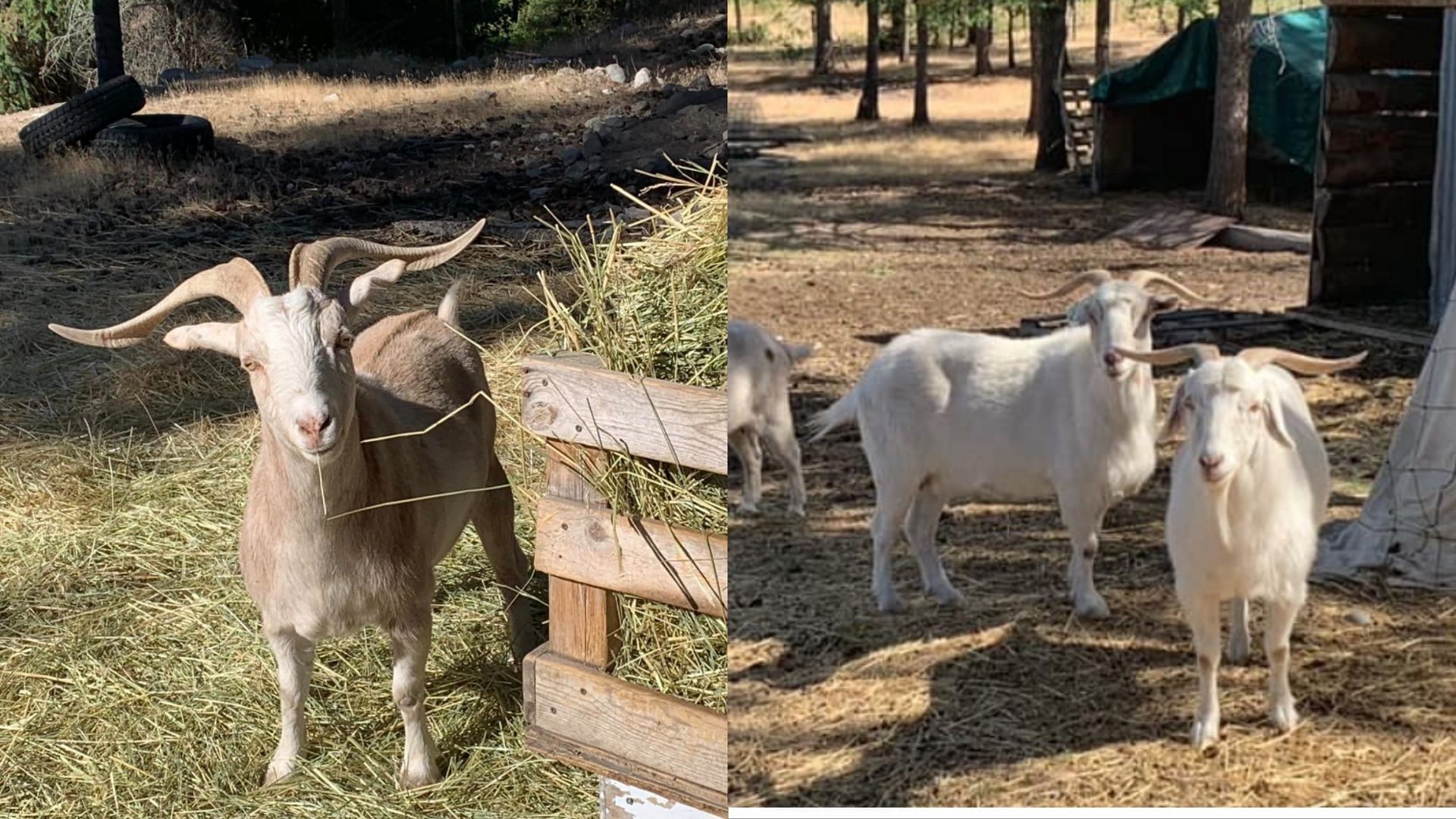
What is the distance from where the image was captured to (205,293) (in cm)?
230

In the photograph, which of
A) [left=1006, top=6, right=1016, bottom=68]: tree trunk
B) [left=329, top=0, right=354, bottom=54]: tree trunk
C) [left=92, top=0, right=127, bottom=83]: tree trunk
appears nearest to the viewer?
[left=1006, top=6, right=1016, bottom=68]: tree trunk

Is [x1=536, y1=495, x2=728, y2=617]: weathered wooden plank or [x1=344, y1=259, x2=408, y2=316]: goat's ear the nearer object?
[x1=536, y1=495, x2=728, y2=617]: weathered wooden plank

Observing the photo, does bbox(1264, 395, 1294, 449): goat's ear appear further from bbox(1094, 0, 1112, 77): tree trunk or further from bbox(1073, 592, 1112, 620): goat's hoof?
bbox(1094, 0, 1112, 77): tree trunk

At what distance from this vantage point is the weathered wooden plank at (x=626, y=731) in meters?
2.17

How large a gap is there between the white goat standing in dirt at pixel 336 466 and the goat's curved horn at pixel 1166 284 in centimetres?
95

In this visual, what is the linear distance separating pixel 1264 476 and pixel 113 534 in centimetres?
264

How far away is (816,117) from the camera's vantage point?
2.27m

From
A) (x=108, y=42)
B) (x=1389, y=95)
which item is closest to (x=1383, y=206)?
(x=1389, y=95)

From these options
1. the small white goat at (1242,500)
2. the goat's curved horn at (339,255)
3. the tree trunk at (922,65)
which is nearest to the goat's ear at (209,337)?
the goat's curved horn at (339,255)

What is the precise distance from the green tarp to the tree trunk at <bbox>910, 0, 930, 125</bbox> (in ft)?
1.30

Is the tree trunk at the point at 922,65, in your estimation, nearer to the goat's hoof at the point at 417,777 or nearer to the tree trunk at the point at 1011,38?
the tree trunk at the point at 1011,38

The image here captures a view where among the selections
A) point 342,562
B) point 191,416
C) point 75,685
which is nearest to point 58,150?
point 191,416

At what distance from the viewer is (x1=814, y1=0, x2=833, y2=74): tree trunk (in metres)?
2.22

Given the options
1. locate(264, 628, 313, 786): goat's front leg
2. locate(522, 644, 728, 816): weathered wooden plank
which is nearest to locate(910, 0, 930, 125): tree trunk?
locate(522, 644, 728, 816): weathered wooden plank
